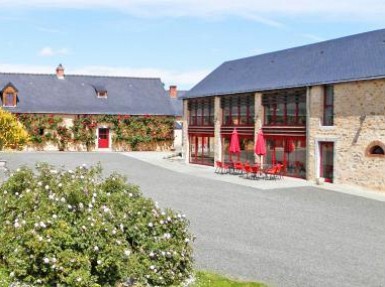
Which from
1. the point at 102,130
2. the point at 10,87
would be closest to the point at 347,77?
the point at 102,130

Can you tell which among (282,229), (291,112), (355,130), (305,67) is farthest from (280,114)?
(282,229)

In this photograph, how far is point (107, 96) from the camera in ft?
158

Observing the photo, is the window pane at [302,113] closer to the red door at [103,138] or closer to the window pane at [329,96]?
the window pane at [329,96]

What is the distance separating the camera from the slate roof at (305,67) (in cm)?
2255

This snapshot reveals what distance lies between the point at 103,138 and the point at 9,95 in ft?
29.7

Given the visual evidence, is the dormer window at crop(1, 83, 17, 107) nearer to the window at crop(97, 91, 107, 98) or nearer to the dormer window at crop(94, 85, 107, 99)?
the dormer window at crop(94, 85, 107, 99)

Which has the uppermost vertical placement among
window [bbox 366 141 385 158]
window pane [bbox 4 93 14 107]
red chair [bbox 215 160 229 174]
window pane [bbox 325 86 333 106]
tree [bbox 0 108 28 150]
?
window pane [bbox 4 93 14 107]

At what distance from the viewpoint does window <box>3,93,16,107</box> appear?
142ft

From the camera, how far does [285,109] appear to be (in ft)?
85.5

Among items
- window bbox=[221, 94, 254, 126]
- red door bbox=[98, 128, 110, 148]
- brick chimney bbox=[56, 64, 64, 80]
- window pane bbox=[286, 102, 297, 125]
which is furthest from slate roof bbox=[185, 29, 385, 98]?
brick chimney bbox=[56, 64, 64, 80]

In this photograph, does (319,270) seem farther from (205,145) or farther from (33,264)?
(205,145)

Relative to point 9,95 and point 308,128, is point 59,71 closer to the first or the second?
point 9,95

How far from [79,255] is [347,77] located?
679 inches

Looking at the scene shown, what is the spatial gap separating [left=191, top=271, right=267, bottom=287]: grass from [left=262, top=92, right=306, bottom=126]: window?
16.9 m
